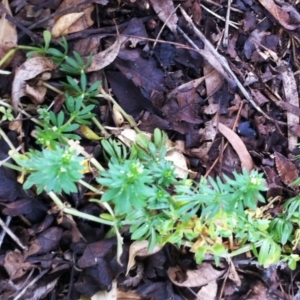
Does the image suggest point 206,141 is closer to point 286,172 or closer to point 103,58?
point 286,172

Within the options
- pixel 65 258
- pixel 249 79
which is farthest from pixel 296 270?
pixel 65 258

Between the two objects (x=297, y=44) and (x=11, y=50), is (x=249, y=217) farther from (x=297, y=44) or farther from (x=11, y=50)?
(x=11, y=50)

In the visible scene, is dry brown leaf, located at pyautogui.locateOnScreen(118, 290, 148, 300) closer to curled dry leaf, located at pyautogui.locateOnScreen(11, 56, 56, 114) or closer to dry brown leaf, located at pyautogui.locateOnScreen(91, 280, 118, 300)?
dry brown leaf, located at pyautogui.locateOnScreen(91, 280, 118, 300)

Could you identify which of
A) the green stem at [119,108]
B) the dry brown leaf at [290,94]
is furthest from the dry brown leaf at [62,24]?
the dry brown leaf at [290,94]

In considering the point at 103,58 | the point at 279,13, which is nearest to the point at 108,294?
the point at 103,58

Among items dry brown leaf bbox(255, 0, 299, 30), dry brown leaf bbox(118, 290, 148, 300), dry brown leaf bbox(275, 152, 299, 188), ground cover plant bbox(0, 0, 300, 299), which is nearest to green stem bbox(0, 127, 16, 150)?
ground cover plant bbox(0, 0, 300, 299)
